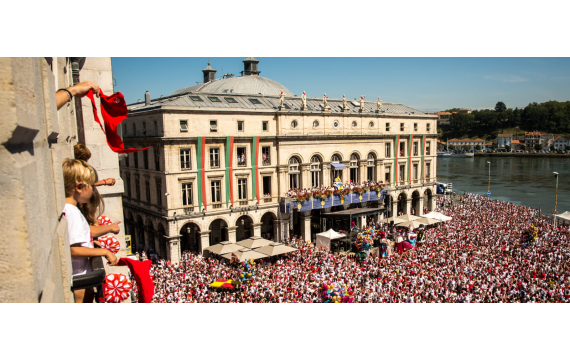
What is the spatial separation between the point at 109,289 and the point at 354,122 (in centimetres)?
3901

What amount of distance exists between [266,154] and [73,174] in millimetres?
32362

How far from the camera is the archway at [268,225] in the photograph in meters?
37.2

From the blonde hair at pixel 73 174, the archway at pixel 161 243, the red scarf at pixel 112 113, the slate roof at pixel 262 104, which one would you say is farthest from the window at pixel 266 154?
the blonde hair at pixel 73 174

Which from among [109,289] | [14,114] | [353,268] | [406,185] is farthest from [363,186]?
[14,114]

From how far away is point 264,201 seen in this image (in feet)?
116

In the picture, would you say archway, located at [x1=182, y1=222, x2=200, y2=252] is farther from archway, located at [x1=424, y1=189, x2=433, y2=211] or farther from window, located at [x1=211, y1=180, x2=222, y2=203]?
archway, located at [x1=424, y1=189, x2=433, y2=211]

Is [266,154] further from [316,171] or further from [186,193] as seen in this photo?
[186,193]

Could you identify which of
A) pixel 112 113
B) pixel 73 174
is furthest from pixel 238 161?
pixel 73 174

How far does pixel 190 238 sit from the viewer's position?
112 ft

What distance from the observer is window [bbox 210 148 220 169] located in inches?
1283

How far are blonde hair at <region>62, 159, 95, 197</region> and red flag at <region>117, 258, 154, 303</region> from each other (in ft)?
4.06

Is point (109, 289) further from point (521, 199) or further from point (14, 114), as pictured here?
point (521, 199)

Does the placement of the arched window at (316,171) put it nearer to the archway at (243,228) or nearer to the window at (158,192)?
the archway at (243,228)

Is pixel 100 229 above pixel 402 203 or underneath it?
above
